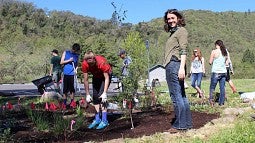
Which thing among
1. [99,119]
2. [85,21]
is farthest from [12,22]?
[99,119]

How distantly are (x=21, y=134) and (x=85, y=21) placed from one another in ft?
223

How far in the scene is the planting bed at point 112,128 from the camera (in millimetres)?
6336

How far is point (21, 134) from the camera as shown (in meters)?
6.73

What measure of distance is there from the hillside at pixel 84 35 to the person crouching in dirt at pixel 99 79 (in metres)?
2.75

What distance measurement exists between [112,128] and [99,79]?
2.91 feet

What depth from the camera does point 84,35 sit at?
62812mm

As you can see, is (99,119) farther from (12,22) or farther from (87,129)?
(12,22)

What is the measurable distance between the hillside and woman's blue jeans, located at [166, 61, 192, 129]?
3.64 metres

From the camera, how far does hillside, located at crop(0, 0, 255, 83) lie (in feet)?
115

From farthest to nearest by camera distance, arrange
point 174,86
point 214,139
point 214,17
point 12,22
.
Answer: point 214,17 → point 12,22 → point 174,86 → point 214,139

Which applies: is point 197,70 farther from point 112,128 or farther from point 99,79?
point 112,128

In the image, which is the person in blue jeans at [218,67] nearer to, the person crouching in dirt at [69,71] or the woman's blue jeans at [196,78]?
the woman's blue jeans at [196,78]

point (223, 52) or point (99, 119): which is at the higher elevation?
point (223, 52)

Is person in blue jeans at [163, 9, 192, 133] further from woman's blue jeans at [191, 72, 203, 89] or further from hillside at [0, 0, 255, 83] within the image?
woman's blue jeans at [191, 72, 203, 89]
